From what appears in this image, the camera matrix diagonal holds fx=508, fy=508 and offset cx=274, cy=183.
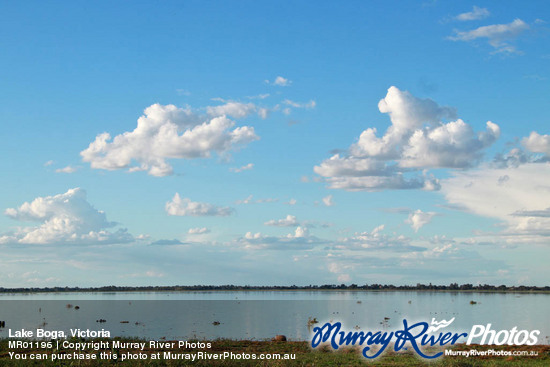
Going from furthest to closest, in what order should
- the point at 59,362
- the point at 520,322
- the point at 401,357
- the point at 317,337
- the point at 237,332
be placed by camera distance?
the point at 520,322, the point at 237,332, the point at 317,337, the point at 401,357, the point at 59,362

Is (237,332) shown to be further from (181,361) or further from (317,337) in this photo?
(181,361)

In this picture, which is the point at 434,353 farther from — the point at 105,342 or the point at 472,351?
the point at 105,342

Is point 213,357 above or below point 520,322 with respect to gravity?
above

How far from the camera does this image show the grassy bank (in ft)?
94.0

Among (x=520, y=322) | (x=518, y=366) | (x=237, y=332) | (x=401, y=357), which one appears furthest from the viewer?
(x=520, y=322)

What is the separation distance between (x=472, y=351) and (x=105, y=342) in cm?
2762

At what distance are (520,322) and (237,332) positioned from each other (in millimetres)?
45863

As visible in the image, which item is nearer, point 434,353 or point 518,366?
point 518,366

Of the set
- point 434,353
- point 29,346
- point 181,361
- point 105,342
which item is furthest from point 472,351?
point 29,346

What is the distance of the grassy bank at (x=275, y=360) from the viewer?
28.6 metres

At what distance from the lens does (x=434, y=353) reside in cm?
3747

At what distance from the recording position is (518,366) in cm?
3133

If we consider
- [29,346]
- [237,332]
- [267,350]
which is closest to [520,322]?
[237,332]

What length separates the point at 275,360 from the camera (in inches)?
1245
